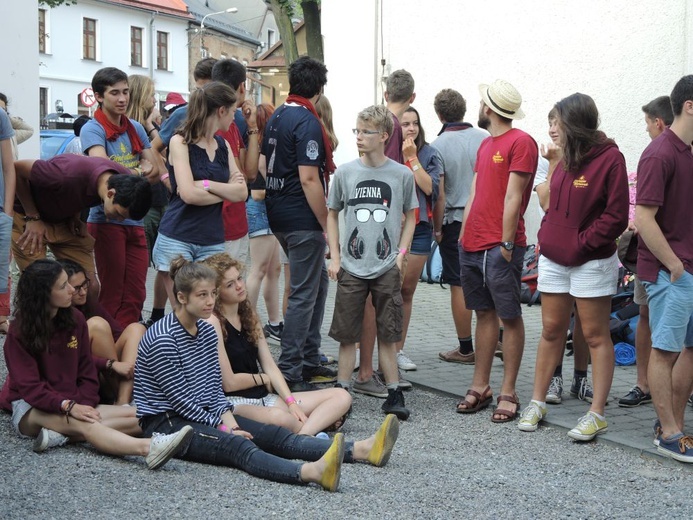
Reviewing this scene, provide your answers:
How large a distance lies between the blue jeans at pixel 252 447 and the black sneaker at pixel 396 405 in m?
1.09

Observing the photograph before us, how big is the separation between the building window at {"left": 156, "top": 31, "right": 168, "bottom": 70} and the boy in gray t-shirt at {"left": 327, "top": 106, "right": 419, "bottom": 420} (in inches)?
2189

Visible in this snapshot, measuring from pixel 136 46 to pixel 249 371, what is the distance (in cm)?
5580

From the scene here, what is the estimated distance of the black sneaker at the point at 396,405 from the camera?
634 cm

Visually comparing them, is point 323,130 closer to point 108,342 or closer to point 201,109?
point 201,109

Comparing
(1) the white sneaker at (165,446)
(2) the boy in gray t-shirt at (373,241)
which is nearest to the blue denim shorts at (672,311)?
(2) the boy in gray t-shirt at (373,241)

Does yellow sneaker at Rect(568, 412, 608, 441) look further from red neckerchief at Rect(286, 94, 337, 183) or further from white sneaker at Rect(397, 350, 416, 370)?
red neckerchief at Rect(286, 94, 337, 183)

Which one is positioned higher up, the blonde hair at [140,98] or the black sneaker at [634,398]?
the blonde hair at [140,98]

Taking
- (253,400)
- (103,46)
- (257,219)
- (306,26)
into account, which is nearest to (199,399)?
(253,400)

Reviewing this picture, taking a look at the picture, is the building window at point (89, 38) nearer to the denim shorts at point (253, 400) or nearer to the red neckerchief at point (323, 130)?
the red neckerchief at point (323, 130)

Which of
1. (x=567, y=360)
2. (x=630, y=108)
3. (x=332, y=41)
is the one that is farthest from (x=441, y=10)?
(x=567, y=360)

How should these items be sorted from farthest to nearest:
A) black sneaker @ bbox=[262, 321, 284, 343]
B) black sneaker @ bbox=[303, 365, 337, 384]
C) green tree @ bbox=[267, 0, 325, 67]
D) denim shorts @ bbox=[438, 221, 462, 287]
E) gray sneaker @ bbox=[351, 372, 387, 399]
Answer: green tree @ bbox=[267, 0, 325, 67] → black sneaker @ bbox=[262, 321, 284, 343] → denim shorts @ bbox=[438, 221, 462, 287] → black sneaker @ bbox=[303, 365, 337, 384] → gray sneaker @ bbox=[351, 372, 387, 399]

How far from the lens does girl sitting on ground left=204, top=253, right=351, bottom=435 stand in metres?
5.71

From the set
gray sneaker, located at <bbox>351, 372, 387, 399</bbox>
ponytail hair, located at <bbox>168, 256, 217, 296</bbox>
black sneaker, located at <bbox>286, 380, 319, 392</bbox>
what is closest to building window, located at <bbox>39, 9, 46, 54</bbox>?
gray sneaker, located at <bbox>351, 372, 387, 399</bbox>

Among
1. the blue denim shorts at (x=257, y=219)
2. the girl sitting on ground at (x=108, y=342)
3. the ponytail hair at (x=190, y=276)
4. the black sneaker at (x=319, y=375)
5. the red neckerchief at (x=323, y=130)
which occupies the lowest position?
the black sneaker at (x=319, y=375)
